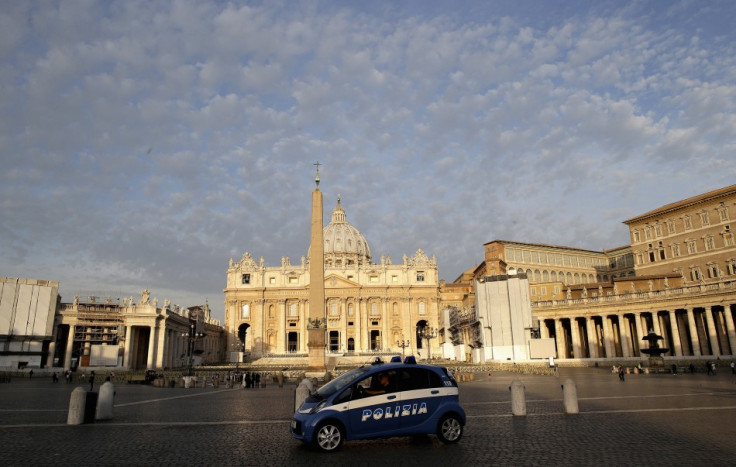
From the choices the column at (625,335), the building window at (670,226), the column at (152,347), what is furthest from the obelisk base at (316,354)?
the building window at (670,226)

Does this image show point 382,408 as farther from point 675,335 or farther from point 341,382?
point 675,335

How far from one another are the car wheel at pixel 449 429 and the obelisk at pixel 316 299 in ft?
69.2

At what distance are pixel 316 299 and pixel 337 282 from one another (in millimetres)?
59771

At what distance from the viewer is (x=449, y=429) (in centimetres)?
911

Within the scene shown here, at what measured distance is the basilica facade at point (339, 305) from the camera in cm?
8838

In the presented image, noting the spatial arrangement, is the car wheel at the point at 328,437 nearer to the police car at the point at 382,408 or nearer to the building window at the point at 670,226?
the police car at the point at 382,408

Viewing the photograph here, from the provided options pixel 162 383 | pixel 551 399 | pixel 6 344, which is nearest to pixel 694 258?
pixel 551 399

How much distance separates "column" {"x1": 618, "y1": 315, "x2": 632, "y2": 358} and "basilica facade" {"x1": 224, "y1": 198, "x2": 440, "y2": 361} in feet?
133

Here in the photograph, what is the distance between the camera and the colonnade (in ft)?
142

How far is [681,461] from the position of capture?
292 inches

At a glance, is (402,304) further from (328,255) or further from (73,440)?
(73,440)

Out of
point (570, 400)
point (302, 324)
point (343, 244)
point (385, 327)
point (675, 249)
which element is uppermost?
point (343, 244)

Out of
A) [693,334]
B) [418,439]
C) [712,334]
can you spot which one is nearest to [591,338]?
[693,334]

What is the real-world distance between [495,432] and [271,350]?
269 feet
